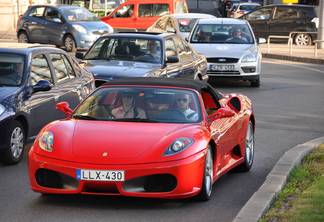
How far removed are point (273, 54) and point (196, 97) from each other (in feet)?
72.0

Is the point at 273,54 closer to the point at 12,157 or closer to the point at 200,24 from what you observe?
the point at 200,24

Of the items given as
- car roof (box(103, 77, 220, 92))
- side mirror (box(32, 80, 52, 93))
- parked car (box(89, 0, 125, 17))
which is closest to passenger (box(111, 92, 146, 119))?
car roof (box(103, 77, 220, 92))

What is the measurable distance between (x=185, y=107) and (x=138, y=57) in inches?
286

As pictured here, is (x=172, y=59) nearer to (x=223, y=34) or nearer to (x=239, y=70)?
(x=239, y=70)

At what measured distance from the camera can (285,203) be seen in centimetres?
740

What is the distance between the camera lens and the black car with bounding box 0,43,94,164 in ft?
31.7

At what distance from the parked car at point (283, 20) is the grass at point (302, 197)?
28.2m

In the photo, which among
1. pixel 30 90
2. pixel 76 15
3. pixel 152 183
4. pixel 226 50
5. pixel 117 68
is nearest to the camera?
pixel 152 183

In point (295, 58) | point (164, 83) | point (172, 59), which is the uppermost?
point (164, 83)

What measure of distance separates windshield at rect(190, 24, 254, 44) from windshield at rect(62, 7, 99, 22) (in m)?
9.40

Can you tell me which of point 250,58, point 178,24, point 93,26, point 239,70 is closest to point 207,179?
point 239,70

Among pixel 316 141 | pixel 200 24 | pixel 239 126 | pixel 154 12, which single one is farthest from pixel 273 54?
pixel 239 126

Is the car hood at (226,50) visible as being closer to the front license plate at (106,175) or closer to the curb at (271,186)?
the curb at (271,186)

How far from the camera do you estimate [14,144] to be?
9.70 metres
